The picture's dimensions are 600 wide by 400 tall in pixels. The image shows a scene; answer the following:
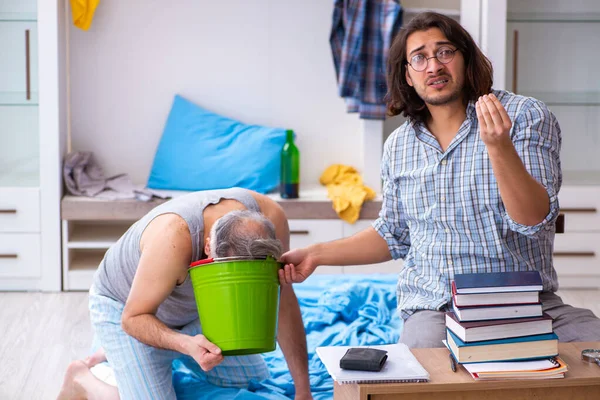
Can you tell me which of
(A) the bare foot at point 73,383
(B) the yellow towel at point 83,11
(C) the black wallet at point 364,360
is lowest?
(A) the bare foot at point 73,383

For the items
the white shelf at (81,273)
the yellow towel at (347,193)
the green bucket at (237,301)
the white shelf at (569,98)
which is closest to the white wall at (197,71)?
the yellow towel at (347,193)

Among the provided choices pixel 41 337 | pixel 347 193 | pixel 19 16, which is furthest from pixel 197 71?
pixel 41 337

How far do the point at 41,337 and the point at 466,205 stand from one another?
199 centimetres

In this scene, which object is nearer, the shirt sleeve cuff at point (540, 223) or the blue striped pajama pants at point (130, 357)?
the shirt sleeve cuff at point (540, 223)

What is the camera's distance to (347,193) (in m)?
4.16

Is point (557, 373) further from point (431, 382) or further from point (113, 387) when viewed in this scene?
point (113, 387)

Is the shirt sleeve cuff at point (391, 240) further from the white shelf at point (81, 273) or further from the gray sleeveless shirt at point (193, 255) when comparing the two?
the white shelf at point (81, 273)

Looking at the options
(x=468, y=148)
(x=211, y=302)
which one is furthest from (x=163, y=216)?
(x=468, y=148)

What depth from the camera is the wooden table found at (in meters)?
1.58

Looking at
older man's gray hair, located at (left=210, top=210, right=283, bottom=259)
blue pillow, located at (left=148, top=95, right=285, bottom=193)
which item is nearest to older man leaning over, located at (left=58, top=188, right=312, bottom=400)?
older man's gray hair, located at (left=210, top=210, right=283, bottom=259)

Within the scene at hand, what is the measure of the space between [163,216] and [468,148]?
811mm

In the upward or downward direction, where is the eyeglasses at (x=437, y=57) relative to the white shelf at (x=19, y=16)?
downward

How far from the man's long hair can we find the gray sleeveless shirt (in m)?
0.51

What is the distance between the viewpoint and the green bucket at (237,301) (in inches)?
70.6
